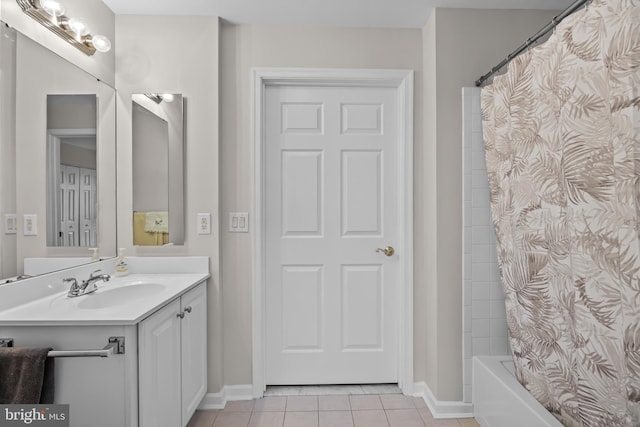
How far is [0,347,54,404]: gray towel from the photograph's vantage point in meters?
1.21

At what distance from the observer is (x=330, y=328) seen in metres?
2.47

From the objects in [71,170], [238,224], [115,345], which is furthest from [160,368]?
[71,170]

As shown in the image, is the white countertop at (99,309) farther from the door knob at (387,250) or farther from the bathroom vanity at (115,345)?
the door knob at (387,250)

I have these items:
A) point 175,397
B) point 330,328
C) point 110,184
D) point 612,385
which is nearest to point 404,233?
point 330,328

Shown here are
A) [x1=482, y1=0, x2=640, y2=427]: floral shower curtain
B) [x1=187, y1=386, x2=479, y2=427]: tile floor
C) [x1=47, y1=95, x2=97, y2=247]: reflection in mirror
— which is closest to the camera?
[x1=482, y1=0, x2=640, y2=427]: floral shower curtain

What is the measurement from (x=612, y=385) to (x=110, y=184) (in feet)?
8.16

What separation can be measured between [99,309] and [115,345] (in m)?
0.25

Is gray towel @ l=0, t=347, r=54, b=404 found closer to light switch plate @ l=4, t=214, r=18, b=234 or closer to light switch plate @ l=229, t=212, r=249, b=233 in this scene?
light switch plate @ l=4, t=214, r=18, b=234

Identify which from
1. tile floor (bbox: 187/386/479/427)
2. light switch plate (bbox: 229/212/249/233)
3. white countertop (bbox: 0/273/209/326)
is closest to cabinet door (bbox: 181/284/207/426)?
white countertop (bbox: 0/273/209/326)

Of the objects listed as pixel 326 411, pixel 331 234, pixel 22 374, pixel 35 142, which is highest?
pixel 35 142

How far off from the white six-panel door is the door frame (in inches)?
2.1

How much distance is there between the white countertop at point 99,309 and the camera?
52.0 inches

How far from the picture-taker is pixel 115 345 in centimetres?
134

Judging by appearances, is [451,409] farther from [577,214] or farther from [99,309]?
[99,309]
